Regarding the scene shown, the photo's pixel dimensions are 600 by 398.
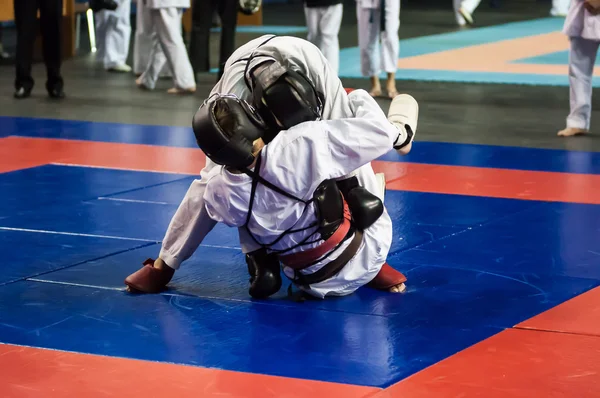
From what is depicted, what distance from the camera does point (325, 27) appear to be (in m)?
11.3

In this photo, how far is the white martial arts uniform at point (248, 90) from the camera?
468 centimetres

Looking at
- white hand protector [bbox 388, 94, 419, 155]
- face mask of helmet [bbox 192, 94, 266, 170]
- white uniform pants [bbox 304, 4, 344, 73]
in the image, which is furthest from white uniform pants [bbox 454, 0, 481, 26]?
face mask of helmet [bbox 192, 94, 266, 170]

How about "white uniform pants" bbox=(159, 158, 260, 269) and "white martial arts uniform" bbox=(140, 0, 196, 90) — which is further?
"white martial arts uniform" bbox=(140, 0, 196, 90)

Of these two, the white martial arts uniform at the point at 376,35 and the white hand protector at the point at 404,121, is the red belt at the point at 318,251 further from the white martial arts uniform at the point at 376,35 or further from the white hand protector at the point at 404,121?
the white martial arts uniform at the point at 376,35

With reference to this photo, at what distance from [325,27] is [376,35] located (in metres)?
0.60

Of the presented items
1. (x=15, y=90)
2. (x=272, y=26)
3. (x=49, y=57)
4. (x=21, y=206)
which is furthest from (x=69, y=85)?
(x=272, y=26)

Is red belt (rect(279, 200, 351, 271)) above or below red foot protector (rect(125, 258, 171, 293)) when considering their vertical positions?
above

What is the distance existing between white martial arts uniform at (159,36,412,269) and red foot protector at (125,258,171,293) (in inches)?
4.5

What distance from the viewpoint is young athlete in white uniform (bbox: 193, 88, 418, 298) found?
14.1 ft

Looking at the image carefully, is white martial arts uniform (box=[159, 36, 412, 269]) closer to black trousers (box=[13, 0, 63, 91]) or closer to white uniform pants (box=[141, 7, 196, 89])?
black trousers (box=[13, 0, 63, 91])

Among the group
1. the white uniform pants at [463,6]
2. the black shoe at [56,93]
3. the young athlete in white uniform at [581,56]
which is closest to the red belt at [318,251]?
the young athlete in white uniform at [581,56]

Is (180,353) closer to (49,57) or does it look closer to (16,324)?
(16,324)

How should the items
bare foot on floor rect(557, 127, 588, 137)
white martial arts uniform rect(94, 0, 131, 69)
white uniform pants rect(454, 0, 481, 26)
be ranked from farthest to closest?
1. white uniform pants rect(454, 0, 481, 26)
2. white martial arts uniform rect(94, 0, 131, 69)
3. bare foot on floor rect(557, 127, 588, 137)

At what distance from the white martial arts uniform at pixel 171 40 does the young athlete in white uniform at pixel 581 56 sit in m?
4.10
